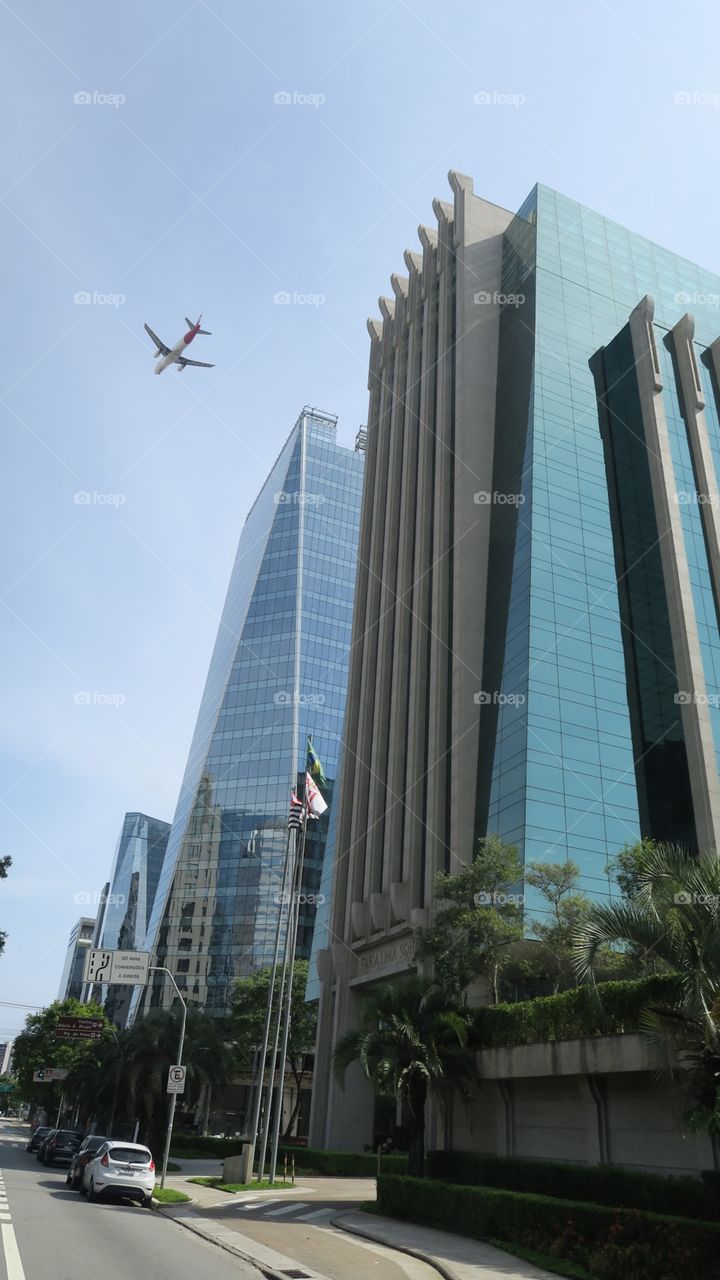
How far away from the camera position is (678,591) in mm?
45219

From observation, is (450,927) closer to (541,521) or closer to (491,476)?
(541,521)

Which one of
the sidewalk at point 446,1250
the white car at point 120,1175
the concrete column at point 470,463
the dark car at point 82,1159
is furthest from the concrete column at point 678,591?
the dark car at point 82,1159

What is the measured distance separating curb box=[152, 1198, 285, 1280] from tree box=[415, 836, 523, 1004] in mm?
10510

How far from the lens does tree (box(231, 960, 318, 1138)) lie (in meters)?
69.3

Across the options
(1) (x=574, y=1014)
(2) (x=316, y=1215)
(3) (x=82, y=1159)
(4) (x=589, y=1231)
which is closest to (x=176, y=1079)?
(3) (x=82, y=1159)

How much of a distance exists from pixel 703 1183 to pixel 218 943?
10052cm

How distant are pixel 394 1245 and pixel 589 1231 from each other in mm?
4763

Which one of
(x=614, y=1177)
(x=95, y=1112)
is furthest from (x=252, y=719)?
(x=614, y=1177)

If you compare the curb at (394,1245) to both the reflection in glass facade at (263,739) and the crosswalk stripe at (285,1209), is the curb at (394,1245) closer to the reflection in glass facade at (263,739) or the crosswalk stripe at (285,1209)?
the crosswalk stripe at (285,1209)

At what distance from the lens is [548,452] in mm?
48906

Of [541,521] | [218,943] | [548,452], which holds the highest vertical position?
[548,452]

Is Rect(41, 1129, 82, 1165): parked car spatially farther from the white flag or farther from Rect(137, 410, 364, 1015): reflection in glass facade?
Rect(137, 410, 364, 1015): reflection in glass facade

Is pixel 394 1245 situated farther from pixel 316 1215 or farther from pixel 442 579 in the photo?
pixel 442 579

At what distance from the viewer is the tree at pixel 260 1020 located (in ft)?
227
